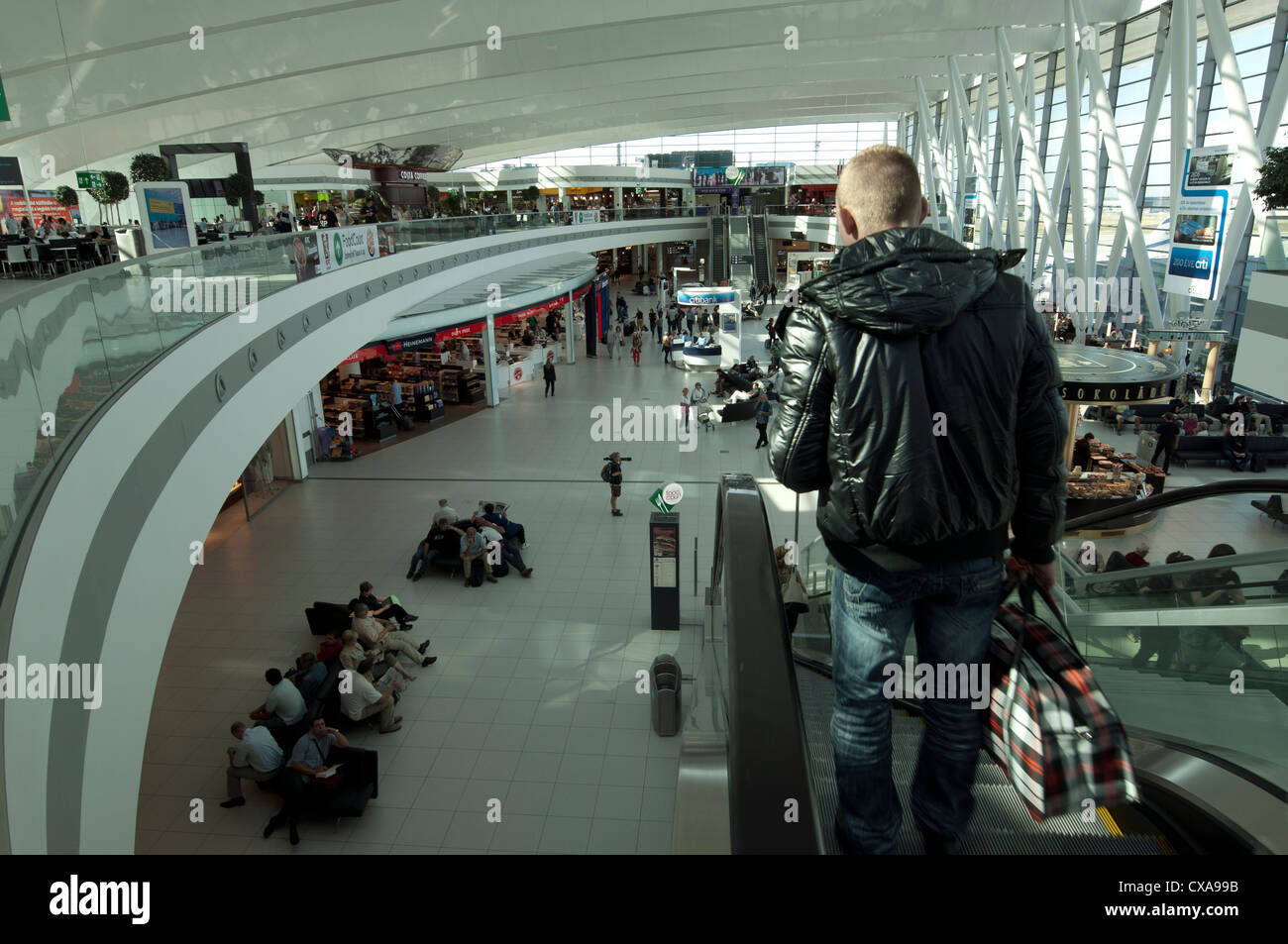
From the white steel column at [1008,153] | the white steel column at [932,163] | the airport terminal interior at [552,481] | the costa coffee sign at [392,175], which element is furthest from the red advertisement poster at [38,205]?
the white steel column at [932,163]

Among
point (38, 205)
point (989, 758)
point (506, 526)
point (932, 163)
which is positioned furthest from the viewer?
point (932, 163)

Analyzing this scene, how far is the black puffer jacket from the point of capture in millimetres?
1622

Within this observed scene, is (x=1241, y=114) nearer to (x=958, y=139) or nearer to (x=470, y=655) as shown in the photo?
(x=470, y=655)

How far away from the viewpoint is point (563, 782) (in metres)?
7.68

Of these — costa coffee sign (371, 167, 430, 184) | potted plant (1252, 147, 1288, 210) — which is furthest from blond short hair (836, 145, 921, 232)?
costa coffee sign (371, 167, 430, 184)

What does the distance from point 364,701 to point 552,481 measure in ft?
27.4

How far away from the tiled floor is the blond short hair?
6230mm

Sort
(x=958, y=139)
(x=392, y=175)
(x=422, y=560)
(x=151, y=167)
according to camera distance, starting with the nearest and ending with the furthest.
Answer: (x=422, y=560), (x=151, y=167), (x=392, y=175), (x=958, y=139)

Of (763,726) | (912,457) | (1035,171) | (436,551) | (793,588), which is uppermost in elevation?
(1035,171)

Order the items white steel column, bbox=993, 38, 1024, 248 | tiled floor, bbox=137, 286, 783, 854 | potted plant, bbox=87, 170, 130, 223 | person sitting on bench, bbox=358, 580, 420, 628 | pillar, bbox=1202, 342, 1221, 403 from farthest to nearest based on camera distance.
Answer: white steel column, bbox=993, 38, 1024, 248, pillar, bbox=1202, 342, 1221, 403, potted plant, bbox=87, 170, 130, 223, person sitting on bench, bbox=358, 580, 420, 628, tiled floor, bbox=137, 286, 783, 854

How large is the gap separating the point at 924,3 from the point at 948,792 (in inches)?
980

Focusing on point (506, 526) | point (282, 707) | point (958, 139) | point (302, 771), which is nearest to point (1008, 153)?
point (958, 139)

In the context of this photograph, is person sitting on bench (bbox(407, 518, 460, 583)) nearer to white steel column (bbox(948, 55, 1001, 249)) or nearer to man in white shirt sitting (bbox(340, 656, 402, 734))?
man in white shirt sitting (bbox(340, 656, 402, 734))

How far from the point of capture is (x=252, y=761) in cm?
747
